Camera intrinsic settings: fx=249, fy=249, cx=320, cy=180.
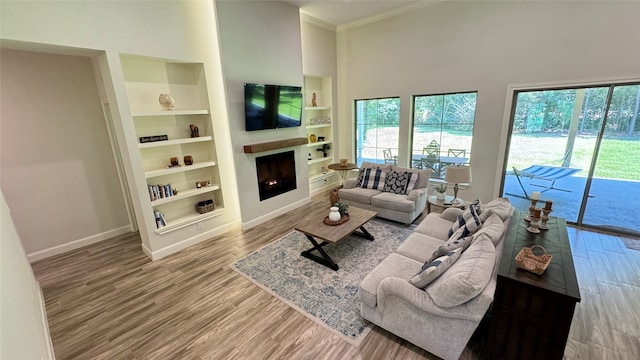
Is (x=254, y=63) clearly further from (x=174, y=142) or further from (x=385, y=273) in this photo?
(x=385, y=273)

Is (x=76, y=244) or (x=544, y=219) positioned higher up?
(x=544, y=219)

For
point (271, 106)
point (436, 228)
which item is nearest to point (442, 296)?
point (436, 228)

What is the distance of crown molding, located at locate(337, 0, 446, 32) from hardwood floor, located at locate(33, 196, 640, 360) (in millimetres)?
4750

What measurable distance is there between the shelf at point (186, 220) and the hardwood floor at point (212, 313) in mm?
407

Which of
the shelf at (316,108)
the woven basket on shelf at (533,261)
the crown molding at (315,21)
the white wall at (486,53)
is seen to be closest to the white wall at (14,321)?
the woven basket on shelf at (533,261)

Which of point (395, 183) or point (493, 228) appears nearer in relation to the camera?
point (493, 228)

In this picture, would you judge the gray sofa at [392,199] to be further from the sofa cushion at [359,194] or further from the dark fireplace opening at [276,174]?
the dark fireplace opening at [276,174]

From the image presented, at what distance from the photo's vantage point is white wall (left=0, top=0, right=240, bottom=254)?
2.50 metres

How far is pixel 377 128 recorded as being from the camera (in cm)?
621

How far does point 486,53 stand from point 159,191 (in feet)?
19.1

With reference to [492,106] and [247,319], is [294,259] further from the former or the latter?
[492,106]

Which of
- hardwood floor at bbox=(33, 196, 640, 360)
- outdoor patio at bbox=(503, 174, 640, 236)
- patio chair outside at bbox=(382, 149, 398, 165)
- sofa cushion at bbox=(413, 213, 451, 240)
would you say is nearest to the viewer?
hardwood floor at bbox=(33, 196, 640, 360)

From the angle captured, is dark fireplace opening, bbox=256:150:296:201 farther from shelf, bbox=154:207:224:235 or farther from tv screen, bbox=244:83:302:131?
shelf, bbox=154:207:224:235

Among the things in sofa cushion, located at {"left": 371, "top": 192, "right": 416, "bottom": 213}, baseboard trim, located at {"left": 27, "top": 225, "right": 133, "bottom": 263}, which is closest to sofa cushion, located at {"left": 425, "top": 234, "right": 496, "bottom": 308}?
sofa cushion, located at {"left": 371, "top": 192, "right": 416, "bottom": 213}
